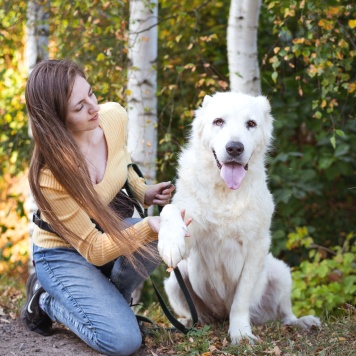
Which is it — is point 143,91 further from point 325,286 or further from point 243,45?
point 325,286

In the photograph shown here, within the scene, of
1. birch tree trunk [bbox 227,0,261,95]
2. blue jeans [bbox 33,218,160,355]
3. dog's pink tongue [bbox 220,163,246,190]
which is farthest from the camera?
birch tree trunk [bbox 227,0,261,95]

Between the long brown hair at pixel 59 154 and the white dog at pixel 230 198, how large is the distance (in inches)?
16.2

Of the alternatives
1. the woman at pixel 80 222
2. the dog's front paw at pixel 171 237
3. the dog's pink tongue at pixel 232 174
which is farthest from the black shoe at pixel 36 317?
the dog's pink tongue at pixel 232 174

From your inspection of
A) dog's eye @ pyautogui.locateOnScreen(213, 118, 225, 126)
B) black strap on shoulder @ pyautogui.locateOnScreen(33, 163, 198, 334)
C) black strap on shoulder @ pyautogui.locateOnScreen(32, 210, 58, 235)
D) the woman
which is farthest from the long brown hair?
dog's eye @ pyautogui.locateOnScreen(213, 118, 225, 126)

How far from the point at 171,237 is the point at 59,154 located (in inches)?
27.5

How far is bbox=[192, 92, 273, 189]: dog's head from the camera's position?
3.07 metres

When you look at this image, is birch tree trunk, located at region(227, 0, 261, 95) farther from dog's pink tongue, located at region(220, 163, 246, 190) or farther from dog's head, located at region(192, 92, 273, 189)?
dog's pink tongue, located at region(220, 163, 246, 190)

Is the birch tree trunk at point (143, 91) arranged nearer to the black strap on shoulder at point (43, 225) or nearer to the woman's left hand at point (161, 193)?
the woman's left hand at point (161, 193)

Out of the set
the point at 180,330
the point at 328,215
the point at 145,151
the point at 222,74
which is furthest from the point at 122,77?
the point at 328,215

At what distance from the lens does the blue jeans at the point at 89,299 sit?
298 cm

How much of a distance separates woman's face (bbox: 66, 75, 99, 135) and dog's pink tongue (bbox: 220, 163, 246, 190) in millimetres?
731

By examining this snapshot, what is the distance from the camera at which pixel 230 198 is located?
326 cm

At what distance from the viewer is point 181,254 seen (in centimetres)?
270

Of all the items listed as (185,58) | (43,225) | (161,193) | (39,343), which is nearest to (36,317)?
(39,343)
